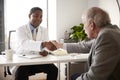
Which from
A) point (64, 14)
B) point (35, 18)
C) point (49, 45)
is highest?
point (64, 14)

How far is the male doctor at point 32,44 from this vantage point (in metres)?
2.74

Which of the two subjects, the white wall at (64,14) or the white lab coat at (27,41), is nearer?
the white lab coat at (27,41)

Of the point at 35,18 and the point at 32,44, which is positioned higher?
the point at 35,18

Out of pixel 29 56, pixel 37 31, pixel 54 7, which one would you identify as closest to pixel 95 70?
pixel 29 56

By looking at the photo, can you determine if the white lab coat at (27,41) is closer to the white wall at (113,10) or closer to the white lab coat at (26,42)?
the white lab coat at (26,42)

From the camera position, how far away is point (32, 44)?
2758 mm

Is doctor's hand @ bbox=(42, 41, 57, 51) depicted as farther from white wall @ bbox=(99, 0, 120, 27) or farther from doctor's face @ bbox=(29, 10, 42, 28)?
white wall @ bbox=(99, 0, 120, 27)

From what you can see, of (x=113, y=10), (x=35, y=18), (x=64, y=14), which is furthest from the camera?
(x=64, y=14)

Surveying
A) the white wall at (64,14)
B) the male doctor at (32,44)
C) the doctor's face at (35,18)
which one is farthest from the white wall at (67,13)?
the doctor's face at (35,18)

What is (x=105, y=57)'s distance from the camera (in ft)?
5.15

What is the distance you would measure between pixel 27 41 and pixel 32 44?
11 centimetres

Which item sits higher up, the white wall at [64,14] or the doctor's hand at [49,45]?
the white wall at [64,14]

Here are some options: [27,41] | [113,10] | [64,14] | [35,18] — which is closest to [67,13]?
[64,14]

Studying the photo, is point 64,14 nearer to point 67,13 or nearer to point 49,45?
point 67,13
